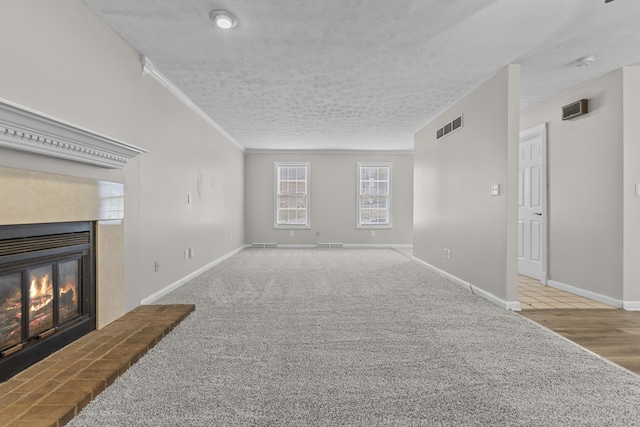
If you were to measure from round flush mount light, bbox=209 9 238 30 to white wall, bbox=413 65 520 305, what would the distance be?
2.71 meters

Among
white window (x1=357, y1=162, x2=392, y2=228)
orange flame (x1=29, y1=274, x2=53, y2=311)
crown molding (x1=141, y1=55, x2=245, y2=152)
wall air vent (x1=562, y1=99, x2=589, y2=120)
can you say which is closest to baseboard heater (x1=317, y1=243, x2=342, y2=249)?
white window (x1=357, y1=162, x2=392, y2=228)

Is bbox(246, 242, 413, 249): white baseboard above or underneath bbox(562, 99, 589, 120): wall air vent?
underneath

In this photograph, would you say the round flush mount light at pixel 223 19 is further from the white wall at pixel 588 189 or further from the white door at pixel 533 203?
the white door at pixel 533 203

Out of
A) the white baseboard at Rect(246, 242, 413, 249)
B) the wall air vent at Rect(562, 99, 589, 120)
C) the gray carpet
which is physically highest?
the wall air vent at Rect(562, 99, 589, 120)

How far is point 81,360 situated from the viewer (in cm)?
188

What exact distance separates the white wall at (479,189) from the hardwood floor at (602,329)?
0.40 meters

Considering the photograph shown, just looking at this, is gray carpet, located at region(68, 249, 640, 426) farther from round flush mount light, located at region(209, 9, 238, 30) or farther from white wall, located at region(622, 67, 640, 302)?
round flush mount light, located at region(209, 9, 238, 30)

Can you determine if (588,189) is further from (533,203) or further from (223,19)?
(223,19)

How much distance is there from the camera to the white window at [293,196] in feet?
26.5

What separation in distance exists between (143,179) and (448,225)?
3.97m

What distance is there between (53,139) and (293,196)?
633 centimetres

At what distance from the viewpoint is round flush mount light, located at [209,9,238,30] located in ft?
7.55

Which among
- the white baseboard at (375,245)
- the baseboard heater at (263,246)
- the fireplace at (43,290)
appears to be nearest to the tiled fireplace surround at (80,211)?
the fireplace at (43,290)

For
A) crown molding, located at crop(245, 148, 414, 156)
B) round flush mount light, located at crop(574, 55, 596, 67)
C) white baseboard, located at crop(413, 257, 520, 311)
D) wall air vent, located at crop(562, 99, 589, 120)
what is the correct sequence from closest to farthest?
round flush mount light, located at crop(574, 55, 596, 67)
white baseboard, located at crop(413, 257, 520, 311)
wall air vent, located at crop(562, 99, 589, 120)
crown molding, located at crop(245, 148, 414, 156)
